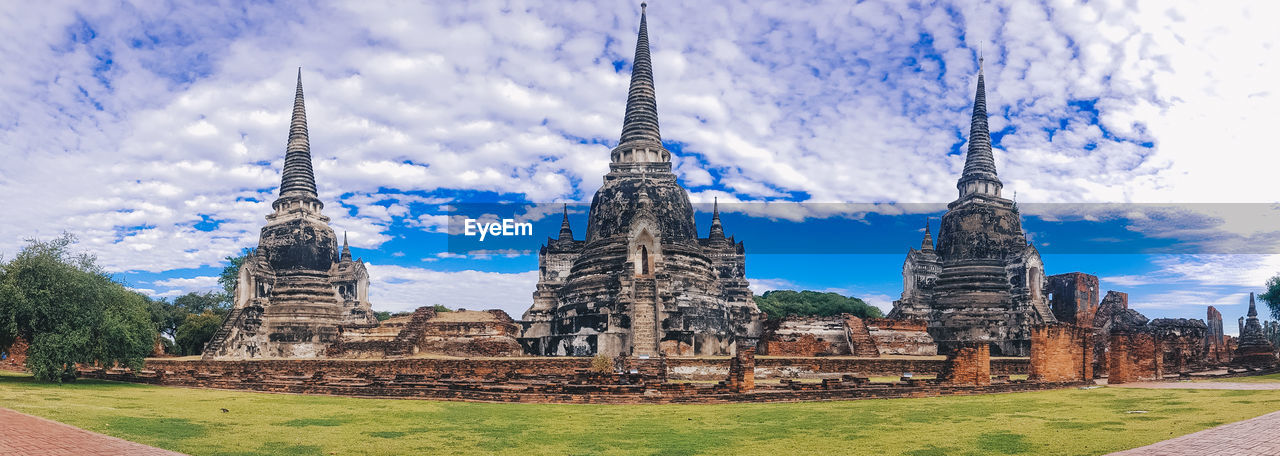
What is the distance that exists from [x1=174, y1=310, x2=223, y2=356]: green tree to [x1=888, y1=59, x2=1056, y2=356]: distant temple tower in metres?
37.1

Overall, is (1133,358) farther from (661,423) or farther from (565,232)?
(565,232)

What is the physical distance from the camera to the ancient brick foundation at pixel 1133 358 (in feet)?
70.3

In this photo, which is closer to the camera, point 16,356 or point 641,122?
point 16,356

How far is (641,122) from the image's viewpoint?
41.0m

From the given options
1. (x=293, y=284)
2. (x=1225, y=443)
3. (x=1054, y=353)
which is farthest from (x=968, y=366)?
(x=293, y=284)

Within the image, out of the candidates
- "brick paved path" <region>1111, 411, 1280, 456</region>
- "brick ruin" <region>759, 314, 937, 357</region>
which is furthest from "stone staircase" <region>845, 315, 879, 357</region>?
"brick paved path" <region>1111, 411, 1280, 456</region>

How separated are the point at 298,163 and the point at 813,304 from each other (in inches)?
1652

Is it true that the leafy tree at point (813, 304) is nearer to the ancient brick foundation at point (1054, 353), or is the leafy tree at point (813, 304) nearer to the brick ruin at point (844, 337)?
the brick ruin at point (844, 337)

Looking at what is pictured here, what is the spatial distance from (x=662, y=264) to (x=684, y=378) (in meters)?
9.20

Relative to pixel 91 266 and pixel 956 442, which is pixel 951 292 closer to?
pixel 956 442

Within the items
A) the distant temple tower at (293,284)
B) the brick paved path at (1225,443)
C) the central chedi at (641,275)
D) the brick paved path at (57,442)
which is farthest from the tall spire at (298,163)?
the brick paved path at (1225,443)

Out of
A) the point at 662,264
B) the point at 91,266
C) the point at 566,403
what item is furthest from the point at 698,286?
the point at 91,266

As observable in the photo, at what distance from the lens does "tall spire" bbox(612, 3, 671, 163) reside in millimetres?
40406

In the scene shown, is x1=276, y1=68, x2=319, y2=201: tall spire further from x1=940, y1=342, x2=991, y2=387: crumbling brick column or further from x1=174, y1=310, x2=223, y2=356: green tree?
x1=940, y1=342, x2=991, y2=387: crumbling brick column
